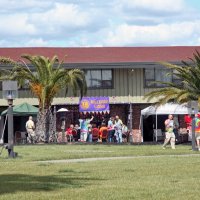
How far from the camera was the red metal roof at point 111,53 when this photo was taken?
1892 inches

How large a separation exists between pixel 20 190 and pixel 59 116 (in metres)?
34.7

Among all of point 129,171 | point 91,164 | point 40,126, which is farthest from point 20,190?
point 40,126

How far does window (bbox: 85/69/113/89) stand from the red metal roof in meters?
0.76

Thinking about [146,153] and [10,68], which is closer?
[146,153]

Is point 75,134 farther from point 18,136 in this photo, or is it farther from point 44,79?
point 44,79

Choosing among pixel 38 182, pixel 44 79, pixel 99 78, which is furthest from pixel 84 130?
pixel 38 182

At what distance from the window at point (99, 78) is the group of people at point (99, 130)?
3.11m

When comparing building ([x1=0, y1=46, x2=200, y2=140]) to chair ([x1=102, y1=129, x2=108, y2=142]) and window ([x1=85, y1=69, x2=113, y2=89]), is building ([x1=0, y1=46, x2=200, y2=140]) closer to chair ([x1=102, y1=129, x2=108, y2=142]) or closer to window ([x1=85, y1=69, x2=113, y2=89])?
window ([x1=85, y1=69, x2=113, y2=89])

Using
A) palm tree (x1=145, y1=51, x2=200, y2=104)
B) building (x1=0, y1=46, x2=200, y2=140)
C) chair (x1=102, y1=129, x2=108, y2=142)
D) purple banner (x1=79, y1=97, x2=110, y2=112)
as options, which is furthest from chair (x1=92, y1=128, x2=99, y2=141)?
palm tree (x1=145, y1=51, x2=200, y2=104)

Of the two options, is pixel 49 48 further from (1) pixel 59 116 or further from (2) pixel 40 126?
(2) pixel 40 126

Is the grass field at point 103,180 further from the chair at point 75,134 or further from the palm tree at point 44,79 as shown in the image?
the chair at point 75,134

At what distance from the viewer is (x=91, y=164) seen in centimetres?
2000

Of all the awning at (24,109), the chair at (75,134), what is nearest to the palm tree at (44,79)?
the awning at (24,109)

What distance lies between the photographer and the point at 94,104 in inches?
1848
